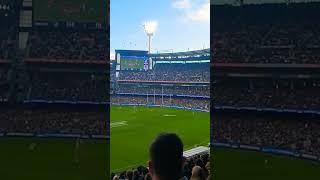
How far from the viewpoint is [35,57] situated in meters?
10.2

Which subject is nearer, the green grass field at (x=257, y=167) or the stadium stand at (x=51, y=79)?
the green grass field at (x=257, y=167)

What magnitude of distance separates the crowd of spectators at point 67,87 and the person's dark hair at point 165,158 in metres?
7.66

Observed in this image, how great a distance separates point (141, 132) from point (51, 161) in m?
23.4

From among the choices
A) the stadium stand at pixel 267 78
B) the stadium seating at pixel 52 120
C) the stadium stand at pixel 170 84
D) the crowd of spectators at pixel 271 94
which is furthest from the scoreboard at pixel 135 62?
the stadium seating at pixel 52 120

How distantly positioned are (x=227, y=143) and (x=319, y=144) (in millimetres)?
1960

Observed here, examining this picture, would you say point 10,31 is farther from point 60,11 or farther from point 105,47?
point 105,47

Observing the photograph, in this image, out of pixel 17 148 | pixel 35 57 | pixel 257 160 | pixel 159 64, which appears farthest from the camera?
pixel 159 64

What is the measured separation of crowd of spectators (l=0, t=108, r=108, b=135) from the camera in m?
9.94

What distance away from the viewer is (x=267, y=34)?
33.1 ft

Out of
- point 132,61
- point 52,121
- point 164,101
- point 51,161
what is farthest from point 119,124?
point 132,61

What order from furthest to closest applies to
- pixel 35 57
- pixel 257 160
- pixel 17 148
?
pixel 257 160 < pixel 35 57 < pixel 17 148

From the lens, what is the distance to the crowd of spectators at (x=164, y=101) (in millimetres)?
53406

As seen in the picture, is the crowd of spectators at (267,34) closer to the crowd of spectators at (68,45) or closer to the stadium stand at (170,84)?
the crowd of spectators at (68,45)

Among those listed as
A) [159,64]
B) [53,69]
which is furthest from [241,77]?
[159,64]
